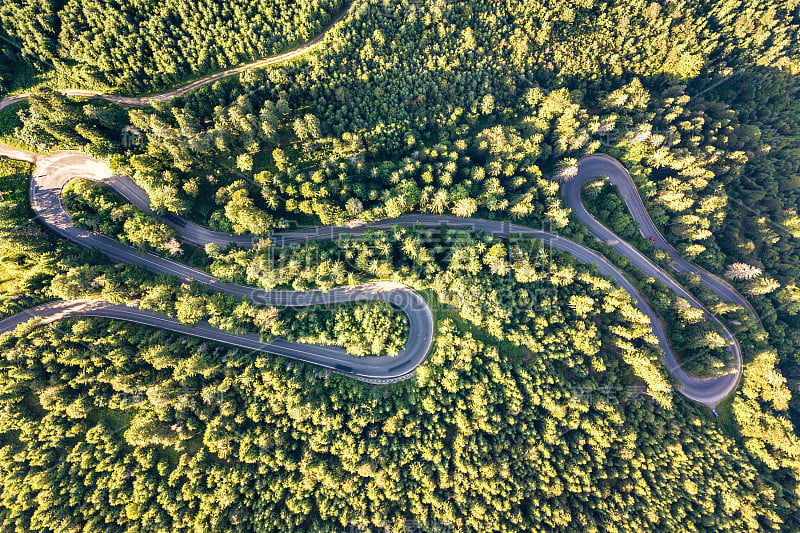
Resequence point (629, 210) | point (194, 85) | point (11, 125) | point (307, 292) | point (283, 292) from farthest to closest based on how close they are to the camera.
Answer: point (629, 210) → point (307, 292) → point (283, 292) → point (194, 85) → point (11, 125)

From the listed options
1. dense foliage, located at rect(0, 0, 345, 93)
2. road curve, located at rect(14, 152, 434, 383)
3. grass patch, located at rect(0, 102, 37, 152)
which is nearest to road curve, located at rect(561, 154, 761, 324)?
road curve, located at rect(14, 152, 434, 383)

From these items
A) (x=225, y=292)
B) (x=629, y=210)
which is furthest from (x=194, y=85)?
(x=629, y=210)

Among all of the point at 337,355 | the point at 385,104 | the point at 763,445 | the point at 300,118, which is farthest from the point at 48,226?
the point at 763,445

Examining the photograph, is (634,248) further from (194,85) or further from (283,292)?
(194,85)

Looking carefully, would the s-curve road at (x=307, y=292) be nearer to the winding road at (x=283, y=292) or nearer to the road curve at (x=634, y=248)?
the winding road at (x=283, y=292)

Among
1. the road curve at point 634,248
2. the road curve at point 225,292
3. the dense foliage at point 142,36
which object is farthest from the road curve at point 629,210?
the dense foliage at point 142,36

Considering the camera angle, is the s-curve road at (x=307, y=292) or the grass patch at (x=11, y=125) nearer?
the grass patch at (x=11, y=125)

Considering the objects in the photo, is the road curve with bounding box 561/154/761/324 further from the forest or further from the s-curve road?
the s-curve road

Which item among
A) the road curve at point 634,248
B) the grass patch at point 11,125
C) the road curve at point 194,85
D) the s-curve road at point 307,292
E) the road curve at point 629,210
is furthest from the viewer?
the road curve at point 629,210
